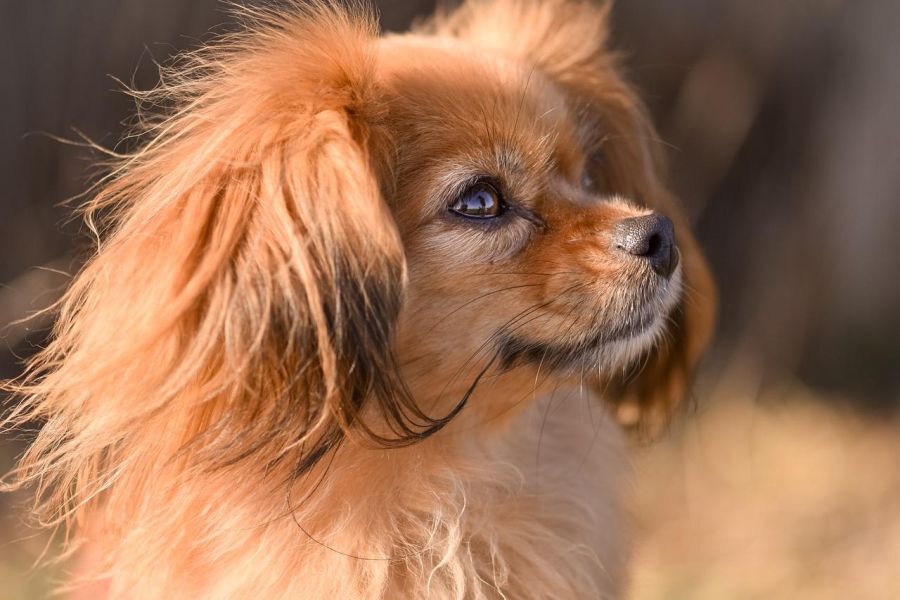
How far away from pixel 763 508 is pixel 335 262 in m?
2.65

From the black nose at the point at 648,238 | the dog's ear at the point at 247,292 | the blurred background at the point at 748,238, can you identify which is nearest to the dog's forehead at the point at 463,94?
the dog's ear at the point at 247,292

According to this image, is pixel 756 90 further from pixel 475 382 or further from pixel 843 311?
pixel 475 382

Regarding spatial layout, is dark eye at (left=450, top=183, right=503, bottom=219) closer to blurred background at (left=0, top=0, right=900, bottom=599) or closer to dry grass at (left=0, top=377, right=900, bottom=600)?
dry grass at (left=0, top=377, right=900, bottom=600)

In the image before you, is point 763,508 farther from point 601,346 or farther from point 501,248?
point 501,248

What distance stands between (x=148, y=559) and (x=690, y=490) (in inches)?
97.2

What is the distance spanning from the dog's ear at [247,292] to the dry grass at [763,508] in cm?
171

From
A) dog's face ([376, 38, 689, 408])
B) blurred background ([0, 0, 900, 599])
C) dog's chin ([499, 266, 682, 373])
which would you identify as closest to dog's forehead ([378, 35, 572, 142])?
dog's face ([376, 38, 689, 408])

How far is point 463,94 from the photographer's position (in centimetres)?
178

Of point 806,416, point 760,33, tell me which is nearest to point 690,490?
point 806,416

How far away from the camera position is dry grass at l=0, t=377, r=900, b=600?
325 cm

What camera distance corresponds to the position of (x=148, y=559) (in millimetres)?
1728

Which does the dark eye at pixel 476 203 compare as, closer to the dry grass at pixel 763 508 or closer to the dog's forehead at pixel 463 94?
the dog's forehead at pixel 463 94

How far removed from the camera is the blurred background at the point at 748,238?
10.8ft

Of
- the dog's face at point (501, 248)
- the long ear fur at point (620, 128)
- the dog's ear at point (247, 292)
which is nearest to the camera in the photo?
the dog's ear at point (247, 292)
